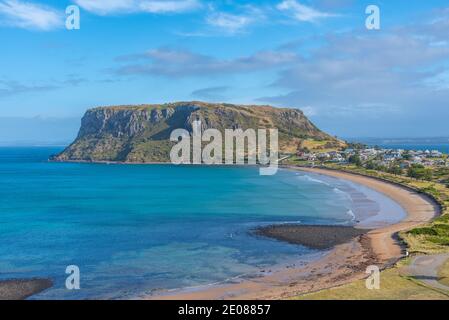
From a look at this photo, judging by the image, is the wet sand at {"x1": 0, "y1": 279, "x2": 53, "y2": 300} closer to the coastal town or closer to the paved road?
the paved road

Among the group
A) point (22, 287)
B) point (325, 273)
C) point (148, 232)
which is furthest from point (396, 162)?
Answer: point (22, 287)

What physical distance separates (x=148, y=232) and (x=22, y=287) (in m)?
21.9

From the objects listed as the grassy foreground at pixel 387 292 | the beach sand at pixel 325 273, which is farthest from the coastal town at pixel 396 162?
the grassy foreground at pixel 387 292

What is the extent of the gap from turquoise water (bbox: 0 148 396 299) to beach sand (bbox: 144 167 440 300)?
7.79 feet

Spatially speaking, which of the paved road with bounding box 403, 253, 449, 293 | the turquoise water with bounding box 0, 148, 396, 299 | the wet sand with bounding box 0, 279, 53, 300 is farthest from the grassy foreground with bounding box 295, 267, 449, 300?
the wet sand with bounding box 0, 279, 53, 300

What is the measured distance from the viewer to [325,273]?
36.3 m

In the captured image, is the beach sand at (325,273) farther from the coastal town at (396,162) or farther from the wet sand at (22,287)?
the coastal town at (396,162)

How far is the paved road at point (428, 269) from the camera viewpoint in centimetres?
2931

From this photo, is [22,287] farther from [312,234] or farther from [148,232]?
[312,234]

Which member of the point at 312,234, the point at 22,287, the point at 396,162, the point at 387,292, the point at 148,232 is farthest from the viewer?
Result: the point at 396,162

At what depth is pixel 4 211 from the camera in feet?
251

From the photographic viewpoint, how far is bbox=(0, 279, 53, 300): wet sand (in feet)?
107

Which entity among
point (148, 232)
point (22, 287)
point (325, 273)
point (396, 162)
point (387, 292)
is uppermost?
point (396, 162)

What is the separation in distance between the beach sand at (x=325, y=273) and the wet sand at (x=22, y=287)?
8928mm
